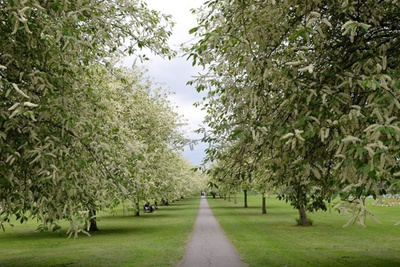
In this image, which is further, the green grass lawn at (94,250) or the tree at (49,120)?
the green grass lawn at (94,250)

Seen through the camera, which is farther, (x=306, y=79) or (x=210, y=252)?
(x=210, y=252)

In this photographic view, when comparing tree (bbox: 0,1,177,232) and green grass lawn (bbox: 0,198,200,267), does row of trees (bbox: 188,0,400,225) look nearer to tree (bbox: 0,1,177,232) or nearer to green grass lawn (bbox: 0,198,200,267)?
tree (bbox: 0,1,177,232)

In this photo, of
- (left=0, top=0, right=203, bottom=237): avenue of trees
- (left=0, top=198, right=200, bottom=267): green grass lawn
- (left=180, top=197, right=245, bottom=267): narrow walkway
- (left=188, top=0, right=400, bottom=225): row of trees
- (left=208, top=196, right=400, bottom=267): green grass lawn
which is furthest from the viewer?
(left=0, top=198, right=200, bottom=267): green grass lawn

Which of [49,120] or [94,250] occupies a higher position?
[49,120]

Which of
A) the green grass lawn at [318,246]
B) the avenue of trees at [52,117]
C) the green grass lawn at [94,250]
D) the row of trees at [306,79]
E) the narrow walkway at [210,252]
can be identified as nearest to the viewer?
the row of trees at [306,79]

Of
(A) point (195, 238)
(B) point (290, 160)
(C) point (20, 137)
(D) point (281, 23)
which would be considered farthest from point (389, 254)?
(C) point (20, 137)

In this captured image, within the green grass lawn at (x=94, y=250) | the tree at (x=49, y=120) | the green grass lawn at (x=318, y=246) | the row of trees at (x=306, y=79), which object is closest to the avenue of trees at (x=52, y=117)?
the tree at (x=49, y=120)

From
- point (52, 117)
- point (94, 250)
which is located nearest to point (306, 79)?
point (52, 117)

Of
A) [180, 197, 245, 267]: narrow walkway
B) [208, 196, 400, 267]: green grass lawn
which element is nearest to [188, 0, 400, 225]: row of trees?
Result: [180, 197, 245, 267]: narrow walkway

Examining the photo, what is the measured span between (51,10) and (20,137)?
8.63ft

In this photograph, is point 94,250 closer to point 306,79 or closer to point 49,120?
point 49,120

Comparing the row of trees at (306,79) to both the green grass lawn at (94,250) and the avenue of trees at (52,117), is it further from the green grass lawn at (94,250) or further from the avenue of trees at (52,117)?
the green grass lawn at (94,250)

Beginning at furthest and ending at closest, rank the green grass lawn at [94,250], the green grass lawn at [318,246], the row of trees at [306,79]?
the green grass lawn at [94,250]
the green grass lawn at [318,246]
the row of trees at [306,79]

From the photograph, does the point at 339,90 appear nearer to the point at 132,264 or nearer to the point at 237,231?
the point at 132,264
